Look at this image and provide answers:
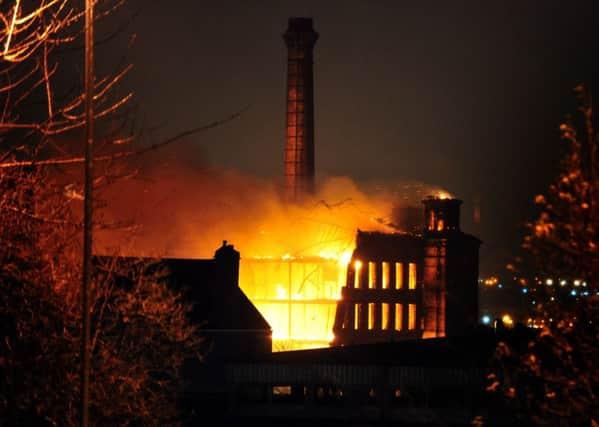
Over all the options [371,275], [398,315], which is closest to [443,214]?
[371,275]

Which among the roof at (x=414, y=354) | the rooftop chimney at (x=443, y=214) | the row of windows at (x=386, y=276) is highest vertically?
the rooftop chimney at (x=443, y=214)

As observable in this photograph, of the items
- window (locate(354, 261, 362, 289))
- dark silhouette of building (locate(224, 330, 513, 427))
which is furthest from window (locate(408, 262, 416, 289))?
dark silhouette of building (locate(224, 330, 513, 427))

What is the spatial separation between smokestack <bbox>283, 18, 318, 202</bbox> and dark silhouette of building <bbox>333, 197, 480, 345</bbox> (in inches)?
272

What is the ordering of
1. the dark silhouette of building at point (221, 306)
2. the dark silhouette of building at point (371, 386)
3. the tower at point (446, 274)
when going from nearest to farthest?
the dark silhouette of building at point (371, 386)
the dark silhouette of building at point (221, 306)
the tower at point (446, 274)

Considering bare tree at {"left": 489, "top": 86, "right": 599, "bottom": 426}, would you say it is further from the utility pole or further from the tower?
the tower

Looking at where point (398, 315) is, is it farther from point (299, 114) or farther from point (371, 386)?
point (371, 386)

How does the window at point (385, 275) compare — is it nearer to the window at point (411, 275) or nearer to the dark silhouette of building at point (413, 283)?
the dark silhouette of building at point (413, 283)

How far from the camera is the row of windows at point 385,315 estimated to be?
54.8 m

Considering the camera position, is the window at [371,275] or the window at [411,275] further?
the window at [371,275]

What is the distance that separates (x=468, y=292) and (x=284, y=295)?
9.61 m

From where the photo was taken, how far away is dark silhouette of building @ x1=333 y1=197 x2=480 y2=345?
174ft

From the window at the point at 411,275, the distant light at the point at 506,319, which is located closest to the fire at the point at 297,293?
the window at the point at 411,275

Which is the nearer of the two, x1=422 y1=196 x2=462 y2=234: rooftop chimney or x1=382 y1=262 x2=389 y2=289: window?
x1=422 y1=196 x2=462 y2=234: rooftop chimney

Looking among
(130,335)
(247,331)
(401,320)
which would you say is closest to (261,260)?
(401,320)
